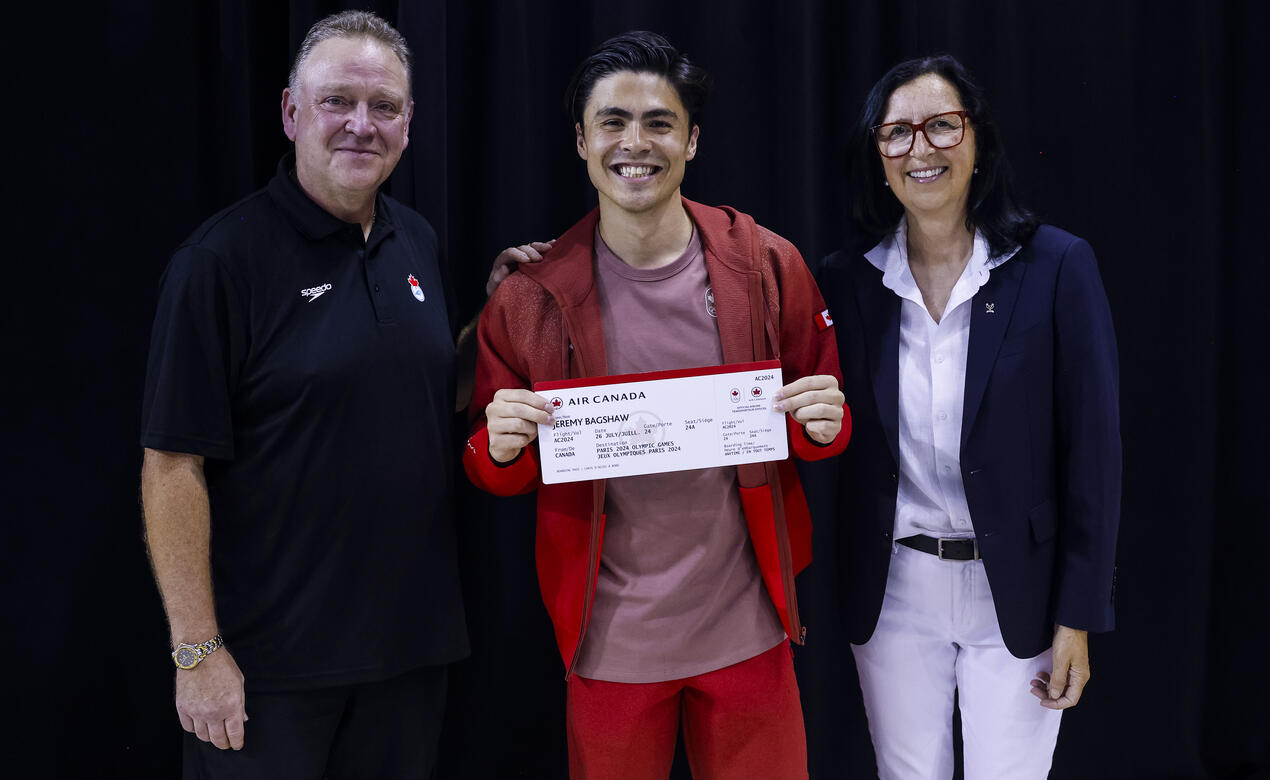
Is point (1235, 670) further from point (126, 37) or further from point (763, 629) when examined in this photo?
point (126, 37)

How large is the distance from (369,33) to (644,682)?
4.97 ft

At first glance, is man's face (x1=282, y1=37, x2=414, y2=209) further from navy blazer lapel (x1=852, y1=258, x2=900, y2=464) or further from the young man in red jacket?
navy blazer lapel (x1=852, y1=258, x2=900, y2=464)

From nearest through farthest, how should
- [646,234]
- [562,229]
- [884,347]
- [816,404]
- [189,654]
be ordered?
[189,654] → [816,404] → [646,234] → [884,347] → [562,229]

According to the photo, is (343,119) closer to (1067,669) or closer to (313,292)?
(313,292)

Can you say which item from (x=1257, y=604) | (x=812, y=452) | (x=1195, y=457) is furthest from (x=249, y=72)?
(x=1257, y=604)

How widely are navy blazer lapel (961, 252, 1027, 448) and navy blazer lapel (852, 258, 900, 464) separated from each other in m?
0.15

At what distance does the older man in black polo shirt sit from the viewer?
1700 millimetres

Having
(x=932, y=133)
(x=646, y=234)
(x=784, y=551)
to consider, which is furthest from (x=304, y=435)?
(x=932, y=133)

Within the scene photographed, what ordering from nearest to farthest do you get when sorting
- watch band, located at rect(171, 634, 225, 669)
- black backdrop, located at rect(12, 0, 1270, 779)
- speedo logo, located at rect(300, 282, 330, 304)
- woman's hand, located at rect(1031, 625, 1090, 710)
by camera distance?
watch band, located at rect(171, 634, 225, 669)
speedo logo, located at rect(300, 282, 330, 304)
woman's hand, located at rect(1031, 625, 1090, 710)
black backdrop, located at rect(12, 0, 1270, 779)

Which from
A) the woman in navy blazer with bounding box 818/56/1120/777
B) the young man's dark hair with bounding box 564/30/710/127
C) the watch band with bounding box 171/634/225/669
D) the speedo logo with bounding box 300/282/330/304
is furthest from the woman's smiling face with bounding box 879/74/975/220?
the watch band with bounding box 171/634/225/669

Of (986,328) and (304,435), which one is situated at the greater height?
(986,328)

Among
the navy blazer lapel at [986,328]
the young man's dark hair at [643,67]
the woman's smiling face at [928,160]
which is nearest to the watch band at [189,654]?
the young man's dark hair at [643,67]

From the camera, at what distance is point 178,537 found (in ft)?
5.57

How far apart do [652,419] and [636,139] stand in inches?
23.2
